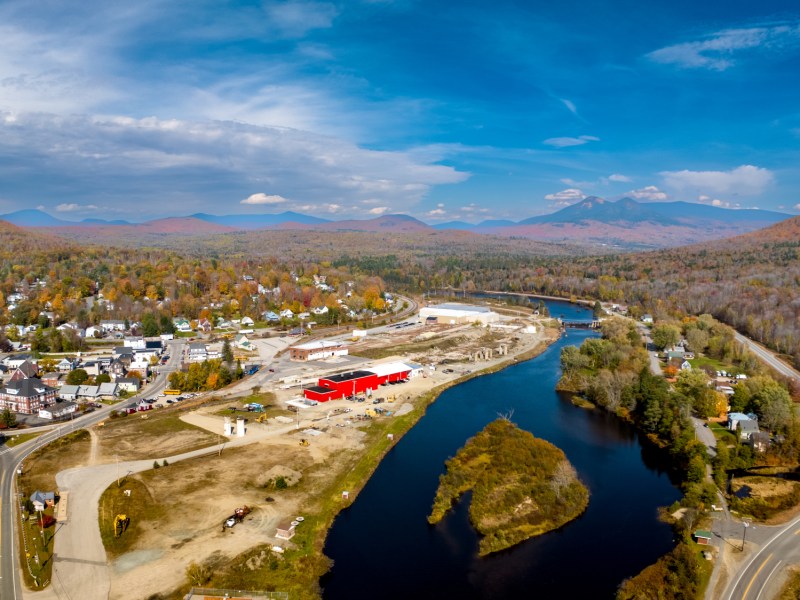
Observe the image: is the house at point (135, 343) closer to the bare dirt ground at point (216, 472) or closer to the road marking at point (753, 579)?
the bare dirt ground at point (216, 472)

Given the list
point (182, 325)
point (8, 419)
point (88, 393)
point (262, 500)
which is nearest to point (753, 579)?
point (262, 500)

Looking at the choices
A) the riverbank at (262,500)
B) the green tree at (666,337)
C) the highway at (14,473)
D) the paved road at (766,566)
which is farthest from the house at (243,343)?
Result: the paved road at (766,566)

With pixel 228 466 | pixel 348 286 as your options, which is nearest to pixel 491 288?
pixel 348 286

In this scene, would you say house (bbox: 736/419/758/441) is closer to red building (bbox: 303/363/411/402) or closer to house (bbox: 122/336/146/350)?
red building (bbox: 303/363/411/402)

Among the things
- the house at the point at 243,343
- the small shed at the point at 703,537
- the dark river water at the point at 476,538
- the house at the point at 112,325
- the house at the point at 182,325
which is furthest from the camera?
the house at the point at 182,325

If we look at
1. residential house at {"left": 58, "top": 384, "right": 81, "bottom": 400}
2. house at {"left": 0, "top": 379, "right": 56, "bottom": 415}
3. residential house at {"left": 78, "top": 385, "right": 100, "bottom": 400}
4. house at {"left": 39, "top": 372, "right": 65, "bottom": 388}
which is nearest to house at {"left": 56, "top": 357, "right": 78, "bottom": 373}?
house at {"left": 39, "top": 372, "right": 65, "bottom": 388}

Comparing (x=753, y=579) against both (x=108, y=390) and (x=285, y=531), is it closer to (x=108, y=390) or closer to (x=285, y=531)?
(x=285, y=531)

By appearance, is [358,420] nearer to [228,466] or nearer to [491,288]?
[228,466]
